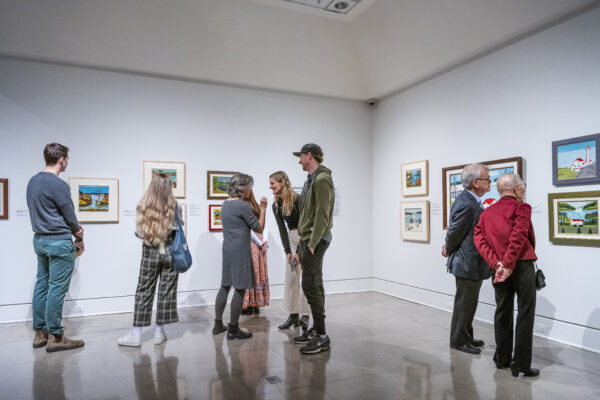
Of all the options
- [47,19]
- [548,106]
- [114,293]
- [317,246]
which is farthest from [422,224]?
[47,19]

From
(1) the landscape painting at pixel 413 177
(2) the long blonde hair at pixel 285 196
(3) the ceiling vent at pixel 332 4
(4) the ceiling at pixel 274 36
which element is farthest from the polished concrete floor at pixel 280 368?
(3) the ceiling vent at pixel 332 4

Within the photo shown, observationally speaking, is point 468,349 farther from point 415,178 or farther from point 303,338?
point 415,178

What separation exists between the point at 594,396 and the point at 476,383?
2.53 ft

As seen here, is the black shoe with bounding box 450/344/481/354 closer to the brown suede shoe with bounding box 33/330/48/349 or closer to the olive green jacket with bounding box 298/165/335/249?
the olive green jacket with bounding box 298/165/335/249

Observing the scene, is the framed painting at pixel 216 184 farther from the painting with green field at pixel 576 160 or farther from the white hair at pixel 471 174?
the painting with green field at pixel 576 160

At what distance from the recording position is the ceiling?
4715 millimetres

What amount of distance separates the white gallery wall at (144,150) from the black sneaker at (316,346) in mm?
2603

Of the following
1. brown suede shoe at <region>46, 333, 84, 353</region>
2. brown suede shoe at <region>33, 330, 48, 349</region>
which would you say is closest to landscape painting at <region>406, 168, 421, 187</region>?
brown suede shoe at <region>46, 333, 84, 353</region>

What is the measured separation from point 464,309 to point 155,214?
9.83 ft

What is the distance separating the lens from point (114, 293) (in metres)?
5.49

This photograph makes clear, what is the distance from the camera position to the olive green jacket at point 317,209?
3.52 metres

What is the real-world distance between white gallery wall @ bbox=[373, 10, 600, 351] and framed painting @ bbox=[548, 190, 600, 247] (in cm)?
8

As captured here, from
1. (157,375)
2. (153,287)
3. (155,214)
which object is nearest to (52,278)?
(153,287)

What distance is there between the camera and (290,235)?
443 cm
